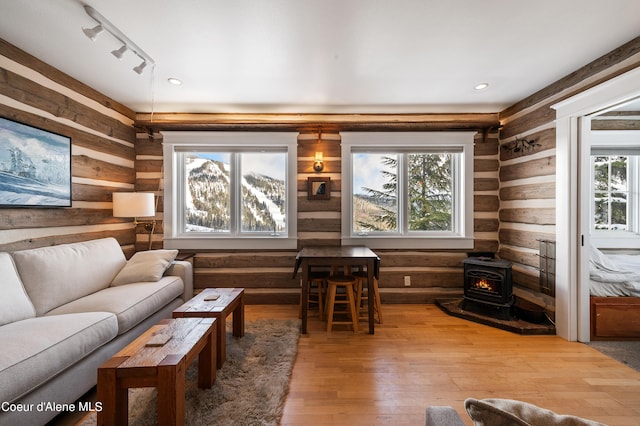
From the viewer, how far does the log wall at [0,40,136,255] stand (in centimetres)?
221

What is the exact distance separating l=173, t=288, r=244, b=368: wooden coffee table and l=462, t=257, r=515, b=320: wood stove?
2680mm

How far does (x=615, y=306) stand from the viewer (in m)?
2.62

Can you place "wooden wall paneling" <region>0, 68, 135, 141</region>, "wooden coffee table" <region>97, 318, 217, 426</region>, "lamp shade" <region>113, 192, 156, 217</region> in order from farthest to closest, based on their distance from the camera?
"lamp shade" <region>113, 192, 156, 217</region>
"wooden wall paneling" <region>0, 68, 135, 141</region>
"wooden coffee table" <region>97, 318, 217, 426</region>

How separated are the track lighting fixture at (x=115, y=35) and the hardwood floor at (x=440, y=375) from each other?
2943 mm

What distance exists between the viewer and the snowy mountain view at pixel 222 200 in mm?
3783

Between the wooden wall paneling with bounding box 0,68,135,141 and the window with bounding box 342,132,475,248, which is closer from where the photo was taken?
the wooden wall paneling with bounding box 0,68,135,141

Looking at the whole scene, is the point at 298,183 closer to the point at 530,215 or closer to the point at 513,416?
the point at 530,215

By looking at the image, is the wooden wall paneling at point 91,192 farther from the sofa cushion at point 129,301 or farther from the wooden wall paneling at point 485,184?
the wooden wall paneling at point 485,184

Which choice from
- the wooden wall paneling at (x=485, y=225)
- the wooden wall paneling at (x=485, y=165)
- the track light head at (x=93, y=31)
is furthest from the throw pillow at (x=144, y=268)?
the wooden wall paneling at (x=485, y=165)

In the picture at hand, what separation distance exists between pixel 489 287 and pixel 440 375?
152 centimetres

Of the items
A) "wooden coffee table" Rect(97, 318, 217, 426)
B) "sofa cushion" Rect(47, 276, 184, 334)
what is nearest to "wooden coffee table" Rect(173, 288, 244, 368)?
"sofa cushion" Rect(47, 276, 184, 334)

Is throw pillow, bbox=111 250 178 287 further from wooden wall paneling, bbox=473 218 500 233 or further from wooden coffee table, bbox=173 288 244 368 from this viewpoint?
wooden wall paneling, bbox=473 218 500 233

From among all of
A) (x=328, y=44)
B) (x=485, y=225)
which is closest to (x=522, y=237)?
(x=485, y=225)

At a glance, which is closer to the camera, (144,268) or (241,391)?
(241,391)
